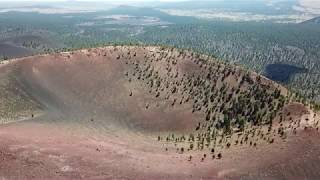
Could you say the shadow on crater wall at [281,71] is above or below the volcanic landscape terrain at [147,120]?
below

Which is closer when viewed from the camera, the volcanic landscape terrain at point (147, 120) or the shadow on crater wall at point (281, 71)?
the volcanic landscape terrain at point (147, 120)

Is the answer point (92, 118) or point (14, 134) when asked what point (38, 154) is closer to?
point (14, 134)

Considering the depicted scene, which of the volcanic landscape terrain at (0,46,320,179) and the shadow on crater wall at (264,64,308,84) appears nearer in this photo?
the volcanic landscape terrain at (0,46,320,179)

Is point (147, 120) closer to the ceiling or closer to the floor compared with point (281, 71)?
closer to the ceiling

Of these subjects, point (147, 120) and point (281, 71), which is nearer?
point (147, 120)

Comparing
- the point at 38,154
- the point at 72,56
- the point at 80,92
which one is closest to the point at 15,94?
the point at 80,92

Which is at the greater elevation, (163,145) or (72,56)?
(72,56)

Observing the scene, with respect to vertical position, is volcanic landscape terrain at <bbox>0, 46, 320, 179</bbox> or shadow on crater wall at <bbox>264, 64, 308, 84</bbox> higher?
volcanic landscape terrain at <bbox>0, 46, 320, 179</bbox>

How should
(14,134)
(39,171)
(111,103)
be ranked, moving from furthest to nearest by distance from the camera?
1. (111,103)
2. (14,134)
3. (39,171)
